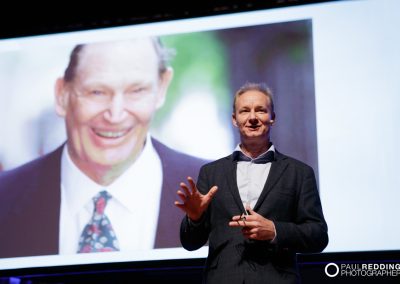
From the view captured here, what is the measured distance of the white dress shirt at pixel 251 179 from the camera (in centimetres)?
219

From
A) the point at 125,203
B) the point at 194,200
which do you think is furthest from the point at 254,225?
the point at 125,203

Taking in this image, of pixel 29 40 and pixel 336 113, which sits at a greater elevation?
pixel 29 40

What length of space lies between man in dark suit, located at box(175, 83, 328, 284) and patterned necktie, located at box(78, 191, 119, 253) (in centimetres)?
136

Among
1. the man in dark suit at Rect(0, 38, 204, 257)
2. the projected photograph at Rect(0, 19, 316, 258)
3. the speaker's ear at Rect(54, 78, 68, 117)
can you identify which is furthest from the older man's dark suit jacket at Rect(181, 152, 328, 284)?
the speaker's ear at Rect(54, 78, 68, 117)

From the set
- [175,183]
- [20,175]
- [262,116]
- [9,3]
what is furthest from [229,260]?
[9,3]

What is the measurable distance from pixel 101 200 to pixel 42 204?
1.18 ft

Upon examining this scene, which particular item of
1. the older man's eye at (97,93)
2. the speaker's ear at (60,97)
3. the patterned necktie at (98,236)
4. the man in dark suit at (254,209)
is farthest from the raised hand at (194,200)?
the speaker's ear at (60,97)

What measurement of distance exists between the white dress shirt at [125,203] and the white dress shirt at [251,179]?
136cm

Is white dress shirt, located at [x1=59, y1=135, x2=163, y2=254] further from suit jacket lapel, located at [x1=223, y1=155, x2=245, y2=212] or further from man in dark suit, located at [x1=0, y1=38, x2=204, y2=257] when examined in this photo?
suit jacket lapel, located at [x1=223, y1=155, x2=245, y2=212]

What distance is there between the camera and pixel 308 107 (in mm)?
3439

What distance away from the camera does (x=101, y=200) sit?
3.62 meters

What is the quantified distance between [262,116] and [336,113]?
4.19 ft

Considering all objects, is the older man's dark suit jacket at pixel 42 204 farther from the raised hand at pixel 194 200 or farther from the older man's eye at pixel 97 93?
the raised hand at pixel 194 200

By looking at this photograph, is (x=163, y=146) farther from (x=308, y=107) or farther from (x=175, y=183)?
(x=308, y=107)
